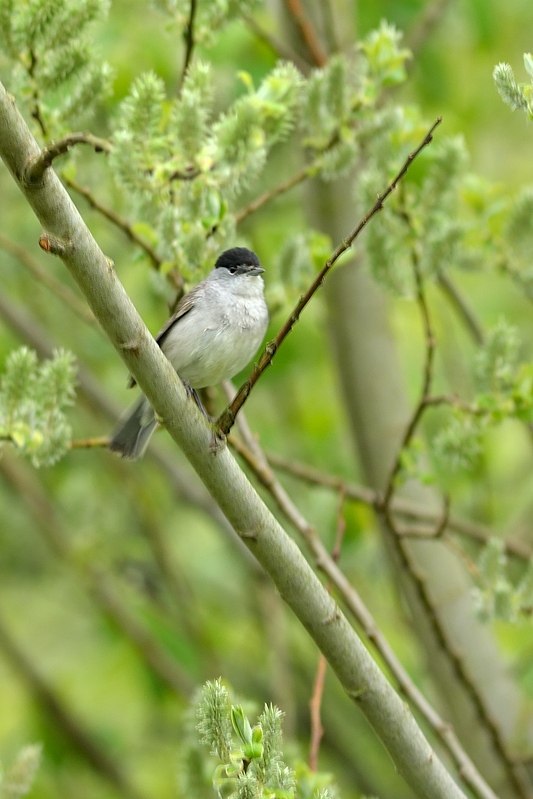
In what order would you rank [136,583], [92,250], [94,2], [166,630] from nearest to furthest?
[92,250]
[94,2]
[166,630]
[136,583]

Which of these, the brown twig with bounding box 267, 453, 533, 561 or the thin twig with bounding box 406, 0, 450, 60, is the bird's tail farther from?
the thin twig with bounding box 406, 0, 450, 60

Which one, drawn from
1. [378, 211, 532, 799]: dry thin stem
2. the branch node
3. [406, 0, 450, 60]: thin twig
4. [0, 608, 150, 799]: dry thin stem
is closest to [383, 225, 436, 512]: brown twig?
[378, 211, 532, 799]: dry thin stem

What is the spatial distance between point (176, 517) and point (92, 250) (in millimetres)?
4930

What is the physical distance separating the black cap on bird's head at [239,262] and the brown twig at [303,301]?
5.51ft

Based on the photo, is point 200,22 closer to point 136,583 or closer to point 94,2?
point 94,2

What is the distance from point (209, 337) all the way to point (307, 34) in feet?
4.28

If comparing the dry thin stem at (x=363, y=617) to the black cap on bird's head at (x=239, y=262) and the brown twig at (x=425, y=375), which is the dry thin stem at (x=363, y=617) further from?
the black cap on bird's head at (x=239, y=262)

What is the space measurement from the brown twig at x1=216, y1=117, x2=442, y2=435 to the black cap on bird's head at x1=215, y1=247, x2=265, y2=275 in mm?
1678

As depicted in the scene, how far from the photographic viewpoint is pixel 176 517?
22.2 ft

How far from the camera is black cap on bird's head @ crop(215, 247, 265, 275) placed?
12.3 ft

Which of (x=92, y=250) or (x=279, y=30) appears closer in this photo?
(x=92, y=250)

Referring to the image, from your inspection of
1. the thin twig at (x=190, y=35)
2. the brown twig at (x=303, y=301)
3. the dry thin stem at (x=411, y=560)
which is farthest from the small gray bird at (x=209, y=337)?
the brown twig at (x=303, y=301)

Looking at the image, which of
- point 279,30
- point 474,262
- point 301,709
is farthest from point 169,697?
point 279,30

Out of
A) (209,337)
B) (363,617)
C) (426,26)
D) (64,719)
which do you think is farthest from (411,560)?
(64,719)
